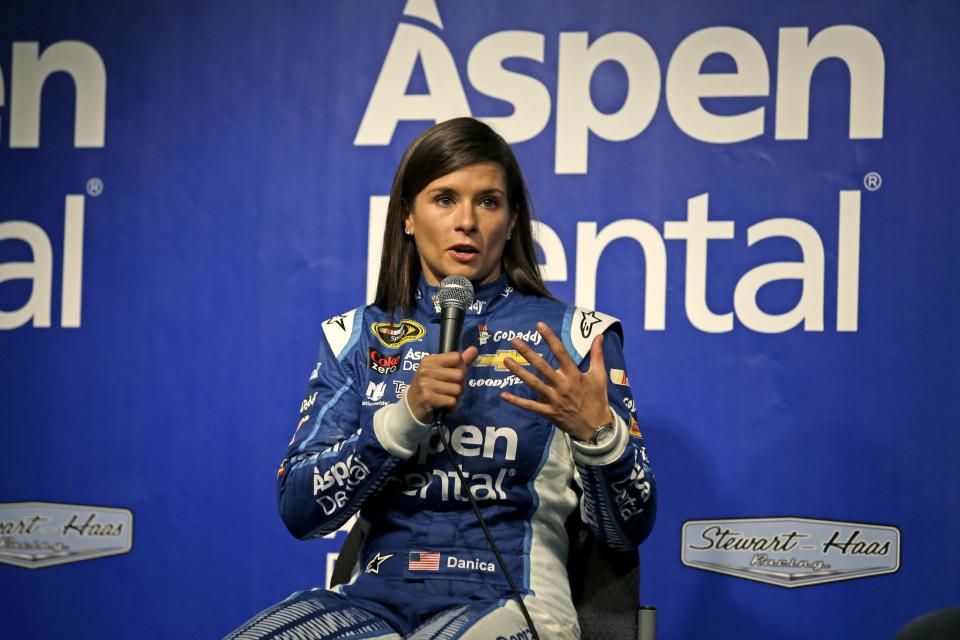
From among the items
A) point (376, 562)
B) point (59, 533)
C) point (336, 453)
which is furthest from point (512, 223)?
point (59, 533)

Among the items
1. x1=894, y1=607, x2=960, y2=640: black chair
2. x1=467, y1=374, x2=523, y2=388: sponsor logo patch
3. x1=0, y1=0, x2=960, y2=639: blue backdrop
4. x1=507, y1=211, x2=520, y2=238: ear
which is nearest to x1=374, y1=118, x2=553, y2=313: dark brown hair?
x1=507, y1=211, x2=520, y2=238: ear

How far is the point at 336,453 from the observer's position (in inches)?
71.0

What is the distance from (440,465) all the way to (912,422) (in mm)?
1306

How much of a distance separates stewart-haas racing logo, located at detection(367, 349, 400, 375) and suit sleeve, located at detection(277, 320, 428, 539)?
4cm

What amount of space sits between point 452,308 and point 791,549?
4.30 feet

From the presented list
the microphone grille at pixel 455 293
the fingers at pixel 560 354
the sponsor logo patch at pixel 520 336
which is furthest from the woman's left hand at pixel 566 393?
the sponsor logo patch at pixel 520 336

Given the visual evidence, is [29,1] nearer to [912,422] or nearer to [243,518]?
[243,518]

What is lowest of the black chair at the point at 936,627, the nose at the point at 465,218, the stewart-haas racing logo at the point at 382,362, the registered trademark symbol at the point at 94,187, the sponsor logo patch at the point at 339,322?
the black chair at the point at 936,627

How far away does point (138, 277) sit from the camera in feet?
9.79

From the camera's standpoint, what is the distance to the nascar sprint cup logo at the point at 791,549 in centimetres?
258

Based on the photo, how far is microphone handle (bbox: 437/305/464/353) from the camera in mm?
1693

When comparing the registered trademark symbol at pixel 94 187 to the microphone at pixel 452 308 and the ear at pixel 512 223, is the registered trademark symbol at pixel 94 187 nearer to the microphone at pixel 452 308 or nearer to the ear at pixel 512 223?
the ear at pixel 512 223

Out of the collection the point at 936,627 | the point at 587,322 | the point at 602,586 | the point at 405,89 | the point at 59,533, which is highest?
the point at 405,89

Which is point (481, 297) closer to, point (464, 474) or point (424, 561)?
point (464, 474)
